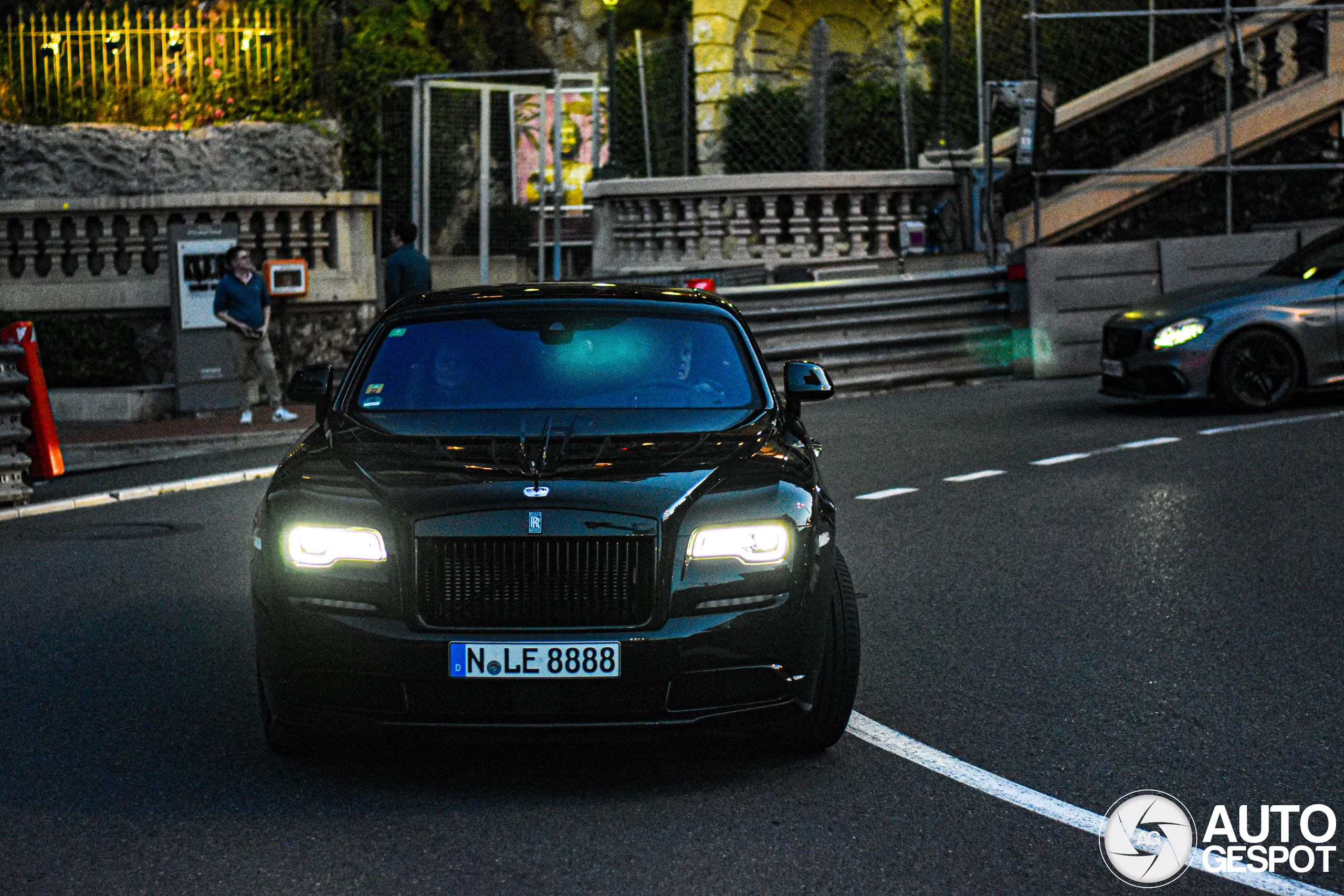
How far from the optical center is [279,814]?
4926mm

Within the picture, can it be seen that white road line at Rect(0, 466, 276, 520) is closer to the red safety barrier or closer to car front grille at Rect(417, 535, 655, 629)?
the red safety barrier

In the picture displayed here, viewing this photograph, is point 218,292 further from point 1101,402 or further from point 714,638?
point 714,638

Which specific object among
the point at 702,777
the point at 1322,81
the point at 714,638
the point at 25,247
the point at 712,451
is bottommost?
the point at 702,777

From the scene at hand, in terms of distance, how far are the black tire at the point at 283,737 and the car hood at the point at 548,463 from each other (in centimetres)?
75

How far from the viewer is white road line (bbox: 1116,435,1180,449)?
42.3 feet

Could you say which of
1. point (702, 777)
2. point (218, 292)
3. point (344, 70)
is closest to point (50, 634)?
point (702, 777)

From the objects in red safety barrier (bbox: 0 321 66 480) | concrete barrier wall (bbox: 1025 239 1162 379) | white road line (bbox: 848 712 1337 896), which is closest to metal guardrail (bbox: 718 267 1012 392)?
concrete barrier wall (bbox: 1025 239 1162 379)

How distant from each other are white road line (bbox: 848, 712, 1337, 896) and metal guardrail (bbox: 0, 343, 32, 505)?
8.08 m

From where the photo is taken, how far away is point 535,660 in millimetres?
4855

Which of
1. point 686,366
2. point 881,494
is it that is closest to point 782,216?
point 881,494

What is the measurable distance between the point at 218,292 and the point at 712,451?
12.6m

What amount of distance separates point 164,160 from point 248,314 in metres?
4.25

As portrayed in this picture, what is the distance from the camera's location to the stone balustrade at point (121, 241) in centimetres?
1902

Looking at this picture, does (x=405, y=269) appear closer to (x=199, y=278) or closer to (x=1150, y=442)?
(x=199, y=278)
